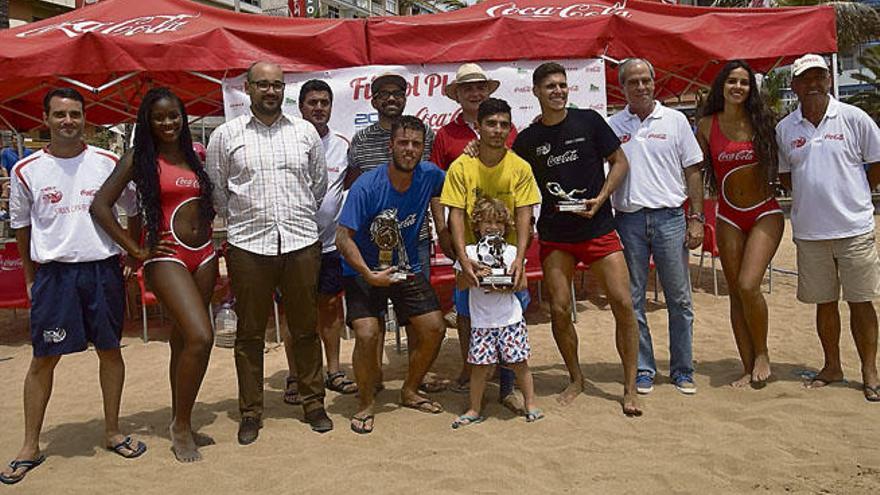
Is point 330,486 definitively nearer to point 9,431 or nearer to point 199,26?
point 9,431

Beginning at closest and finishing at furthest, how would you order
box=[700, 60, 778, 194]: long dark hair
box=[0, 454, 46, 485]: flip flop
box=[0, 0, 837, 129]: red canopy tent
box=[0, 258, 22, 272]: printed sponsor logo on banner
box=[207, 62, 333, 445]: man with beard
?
box=[0, 454, 46, 485]: flip flop → box=[207, 62, 333, 445]: man with beard → box=[700, 60, 778, 194]: long dark hair → box=[0, 0, 837, 129]: red canopy tent → box=[0, 258, 22, 272]: printed sponsor logo on banner

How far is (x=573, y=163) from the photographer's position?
4012mm

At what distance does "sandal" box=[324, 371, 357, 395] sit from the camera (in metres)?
4.75

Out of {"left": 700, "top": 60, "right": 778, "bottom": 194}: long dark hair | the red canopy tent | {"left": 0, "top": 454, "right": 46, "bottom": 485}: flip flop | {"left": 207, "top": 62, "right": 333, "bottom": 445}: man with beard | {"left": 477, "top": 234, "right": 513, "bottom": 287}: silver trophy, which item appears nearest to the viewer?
{"left": 0, "top": 454, "right": 46, "bottom": 485}: flip flop

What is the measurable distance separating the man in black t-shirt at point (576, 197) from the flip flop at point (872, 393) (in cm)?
136

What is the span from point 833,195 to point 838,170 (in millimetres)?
150

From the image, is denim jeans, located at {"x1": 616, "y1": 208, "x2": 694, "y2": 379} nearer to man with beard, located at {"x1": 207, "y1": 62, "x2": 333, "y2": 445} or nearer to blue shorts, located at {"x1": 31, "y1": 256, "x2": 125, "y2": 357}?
man with beard, located at {"x1": 207, "y1": 62, "x2": 333, "y2": 445}

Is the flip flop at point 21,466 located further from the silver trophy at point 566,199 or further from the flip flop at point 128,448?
the silver trophy at point 566,199

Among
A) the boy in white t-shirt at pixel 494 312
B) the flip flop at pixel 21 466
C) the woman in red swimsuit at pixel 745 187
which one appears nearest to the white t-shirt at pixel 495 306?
the boy in white t-shirt at pixel 494 312

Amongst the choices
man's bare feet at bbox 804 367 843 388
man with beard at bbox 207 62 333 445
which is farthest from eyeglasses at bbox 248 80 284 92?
man's bare feet at bbox 804 367 843 388

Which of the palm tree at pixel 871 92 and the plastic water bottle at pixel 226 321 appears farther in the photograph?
the palm tree at pixel 871 92

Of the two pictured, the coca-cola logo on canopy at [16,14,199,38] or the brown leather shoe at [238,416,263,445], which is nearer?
the brown leather shoe at [238,416,263,445]

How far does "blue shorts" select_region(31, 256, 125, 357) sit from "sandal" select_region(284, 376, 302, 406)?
131 centimetres

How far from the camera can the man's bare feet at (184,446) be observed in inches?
143
